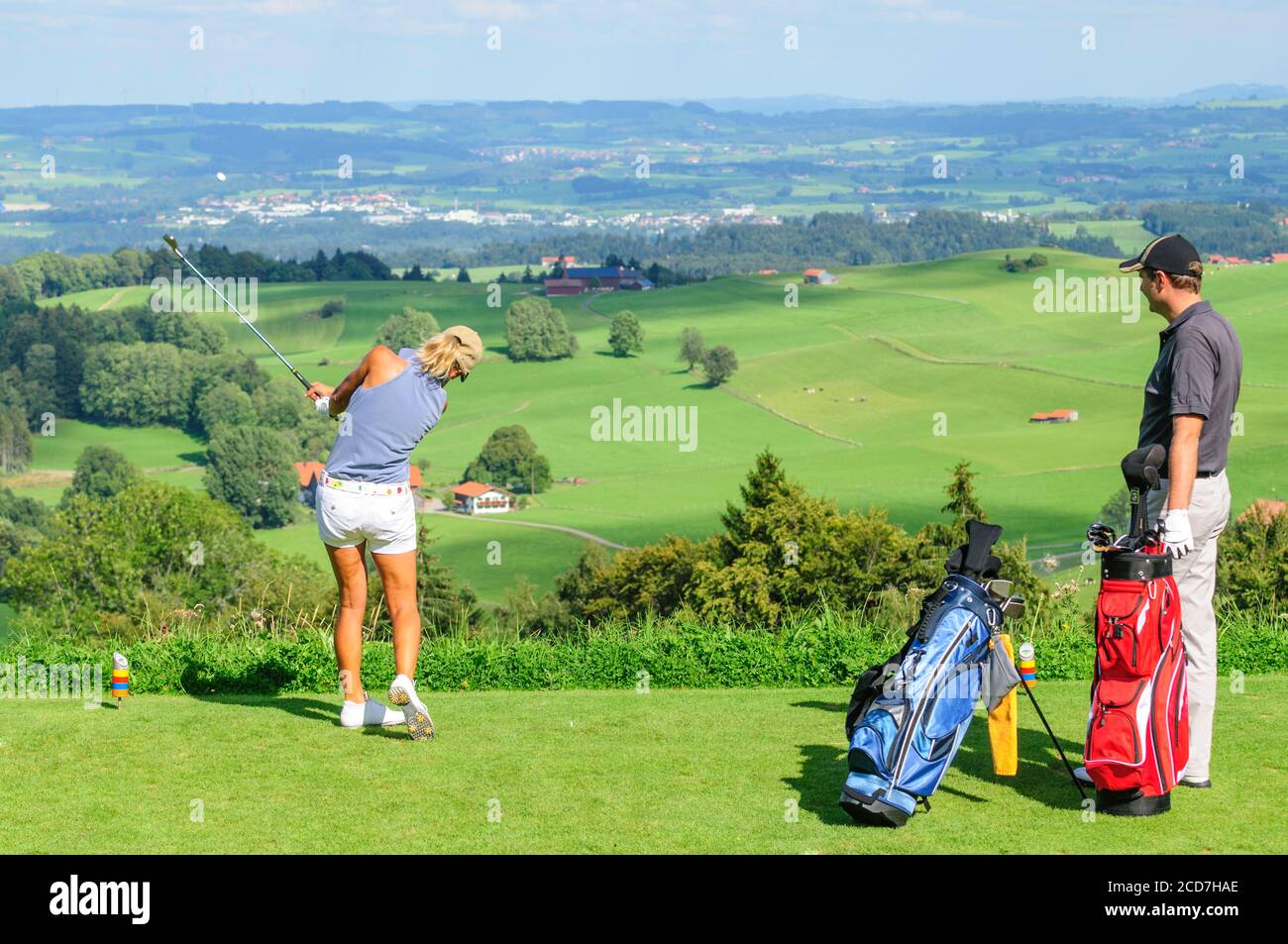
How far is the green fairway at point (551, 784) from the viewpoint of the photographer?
19.7 ft

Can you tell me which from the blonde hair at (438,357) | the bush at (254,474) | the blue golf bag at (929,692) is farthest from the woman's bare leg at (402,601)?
the bush at (254,474)

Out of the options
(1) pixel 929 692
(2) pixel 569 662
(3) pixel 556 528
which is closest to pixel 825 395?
(3) pixel 556 528

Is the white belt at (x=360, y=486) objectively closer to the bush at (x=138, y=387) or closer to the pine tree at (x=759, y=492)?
the pine tree at (x=759, y=492)

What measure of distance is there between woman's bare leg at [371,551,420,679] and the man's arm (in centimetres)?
384

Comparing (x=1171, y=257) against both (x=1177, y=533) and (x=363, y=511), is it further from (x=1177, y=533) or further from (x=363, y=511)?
(x=363, y=511)

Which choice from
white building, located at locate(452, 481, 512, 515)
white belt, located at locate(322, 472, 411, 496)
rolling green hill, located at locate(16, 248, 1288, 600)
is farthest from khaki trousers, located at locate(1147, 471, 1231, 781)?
white building, located at locate(452, 481, 512, 515)

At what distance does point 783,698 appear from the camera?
28.5ft

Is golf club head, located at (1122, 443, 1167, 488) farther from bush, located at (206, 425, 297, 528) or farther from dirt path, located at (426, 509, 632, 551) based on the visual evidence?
bush, located at (206, 425, 297, 528)

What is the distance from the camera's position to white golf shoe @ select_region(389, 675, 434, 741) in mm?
7500

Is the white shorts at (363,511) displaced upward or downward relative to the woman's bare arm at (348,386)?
downward

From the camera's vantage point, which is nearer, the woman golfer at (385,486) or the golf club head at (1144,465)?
the golf club head at (1144,465)

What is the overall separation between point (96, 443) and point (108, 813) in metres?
115

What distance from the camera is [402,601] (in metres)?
8.00

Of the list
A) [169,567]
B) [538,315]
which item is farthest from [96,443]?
[169,567]
